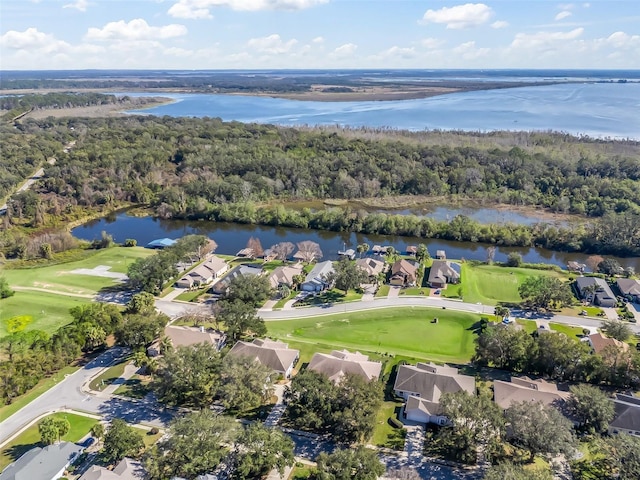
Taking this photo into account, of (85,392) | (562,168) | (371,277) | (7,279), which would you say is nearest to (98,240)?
(7,279)

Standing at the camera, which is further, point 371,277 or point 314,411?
point 371,277

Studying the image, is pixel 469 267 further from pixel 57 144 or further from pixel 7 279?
pixel 57 144

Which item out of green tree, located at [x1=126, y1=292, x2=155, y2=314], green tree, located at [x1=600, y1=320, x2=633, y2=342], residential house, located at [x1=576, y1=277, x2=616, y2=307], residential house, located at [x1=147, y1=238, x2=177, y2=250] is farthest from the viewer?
residential house, located at [x1=147, y1=238, x2=177, y2=250]

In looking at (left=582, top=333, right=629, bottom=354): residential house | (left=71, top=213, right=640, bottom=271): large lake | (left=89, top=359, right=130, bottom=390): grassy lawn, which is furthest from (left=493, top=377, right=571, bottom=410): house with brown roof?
(left=71, top=213, right=640, bottom=271): large lake

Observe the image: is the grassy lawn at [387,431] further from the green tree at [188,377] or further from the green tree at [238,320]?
the green tree at [238,320]

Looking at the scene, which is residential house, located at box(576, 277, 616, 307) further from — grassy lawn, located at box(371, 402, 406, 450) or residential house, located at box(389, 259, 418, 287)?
grassy lawn, located at box(371, 402, 406, 450)

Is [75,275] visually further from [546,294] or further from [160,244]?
[546,294]

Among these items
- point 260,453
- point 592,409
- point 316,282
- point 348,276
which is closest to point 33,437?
point 260,453
